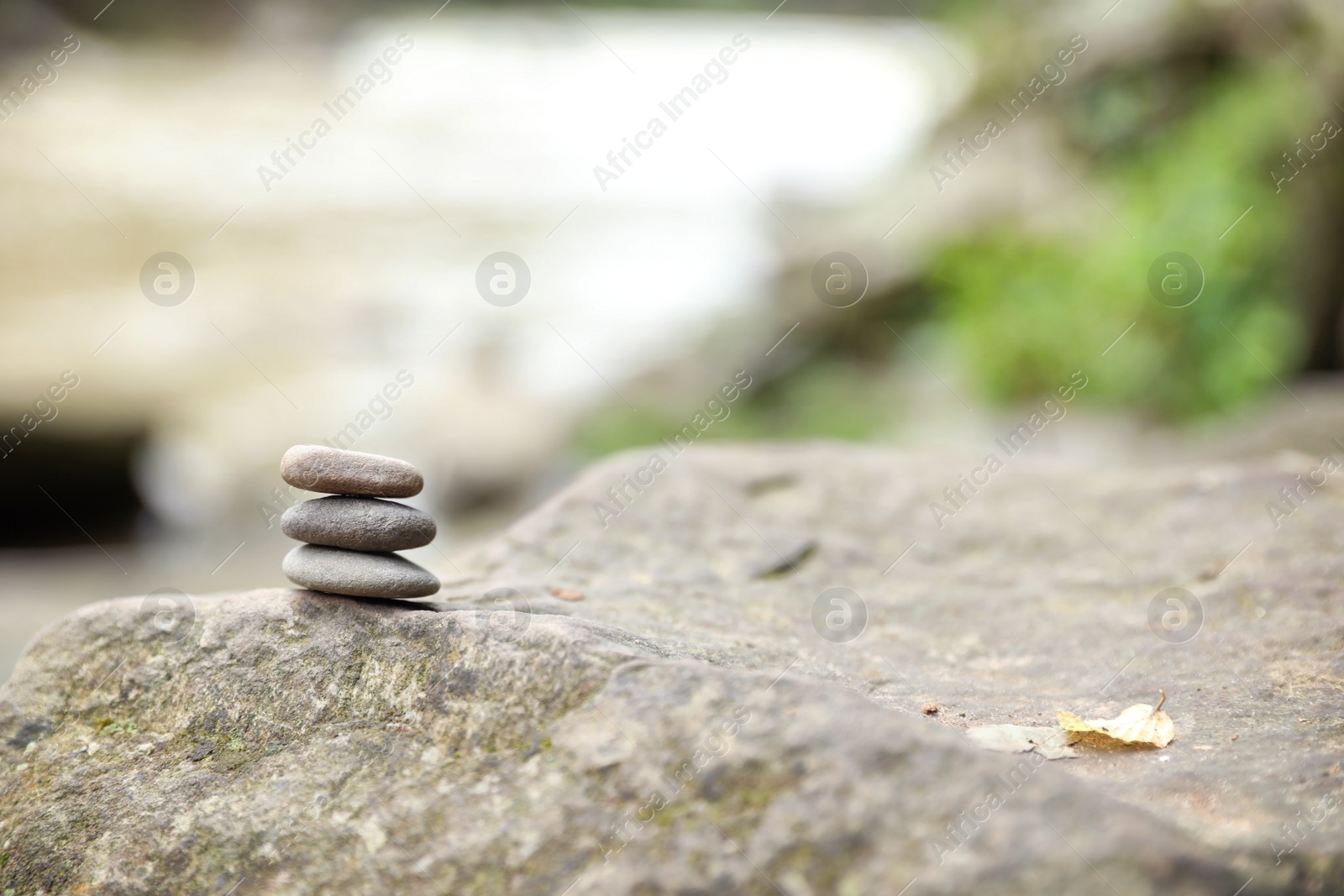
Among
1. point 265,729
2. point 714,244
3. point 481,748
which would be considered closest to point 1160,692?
point 481,748

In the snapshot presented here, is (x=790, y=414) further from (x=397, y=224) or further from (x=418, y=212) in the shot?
(x=418, y=212)

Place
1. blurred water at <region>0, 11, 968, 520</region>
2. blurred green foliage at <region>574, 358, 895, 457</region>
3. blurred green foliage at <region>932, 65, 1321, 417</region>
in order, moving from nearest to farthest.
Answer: blurred green foliage at <region>932, 65, 1321, 417</region> < blurred green foliage at <region>574, 358, 895, 457</region> < blurred water at <region>0, 11, 968, 520</region>

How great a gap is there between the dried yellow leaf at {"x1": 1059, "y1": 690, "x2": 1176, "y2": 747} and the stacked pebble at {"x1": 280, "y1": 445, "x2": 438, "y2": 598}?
4.81 ft

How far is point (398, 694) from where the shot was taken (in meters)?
2.14

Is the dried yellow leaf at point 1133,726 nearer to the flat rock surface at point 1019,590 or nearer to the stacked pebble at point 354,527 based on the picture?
the flat rock surface at point 1019,590

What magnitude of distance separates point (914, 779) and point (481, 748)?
0.85 metres

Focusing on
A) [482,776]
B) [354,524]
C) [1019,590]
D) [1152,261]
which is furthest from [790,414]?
[482,776]

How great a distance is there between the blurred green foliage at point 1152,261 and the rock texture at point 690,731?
4.83 m

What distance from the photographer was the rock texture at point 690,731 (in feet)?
5.38

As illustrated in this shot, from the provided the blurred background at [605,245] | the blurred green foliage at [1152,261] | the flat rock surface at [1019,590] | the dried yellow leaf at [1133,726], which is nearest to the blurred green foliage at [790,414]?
the blurred background at [605,245]

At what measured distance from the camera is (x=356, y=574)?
7.57 ft

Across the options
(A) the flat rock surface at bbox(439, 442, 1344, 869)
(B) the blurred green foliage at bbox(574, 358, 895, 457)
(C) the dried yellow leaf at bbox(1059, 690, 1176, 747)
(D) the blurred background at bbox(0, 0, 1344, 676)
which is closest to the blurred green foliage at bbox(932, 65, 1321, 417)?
(D) the blurred background at bbox(0, 0, 1344, 676)

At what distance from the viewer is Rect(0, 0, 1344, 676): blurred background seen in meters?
7.72

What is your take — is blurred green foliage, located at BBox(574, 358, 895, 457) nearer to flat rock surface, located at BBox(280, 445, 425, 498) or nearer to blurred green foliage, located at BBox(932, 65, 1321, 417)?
blurred green foliage, located at BBox(932, 65, 1321, 417)
